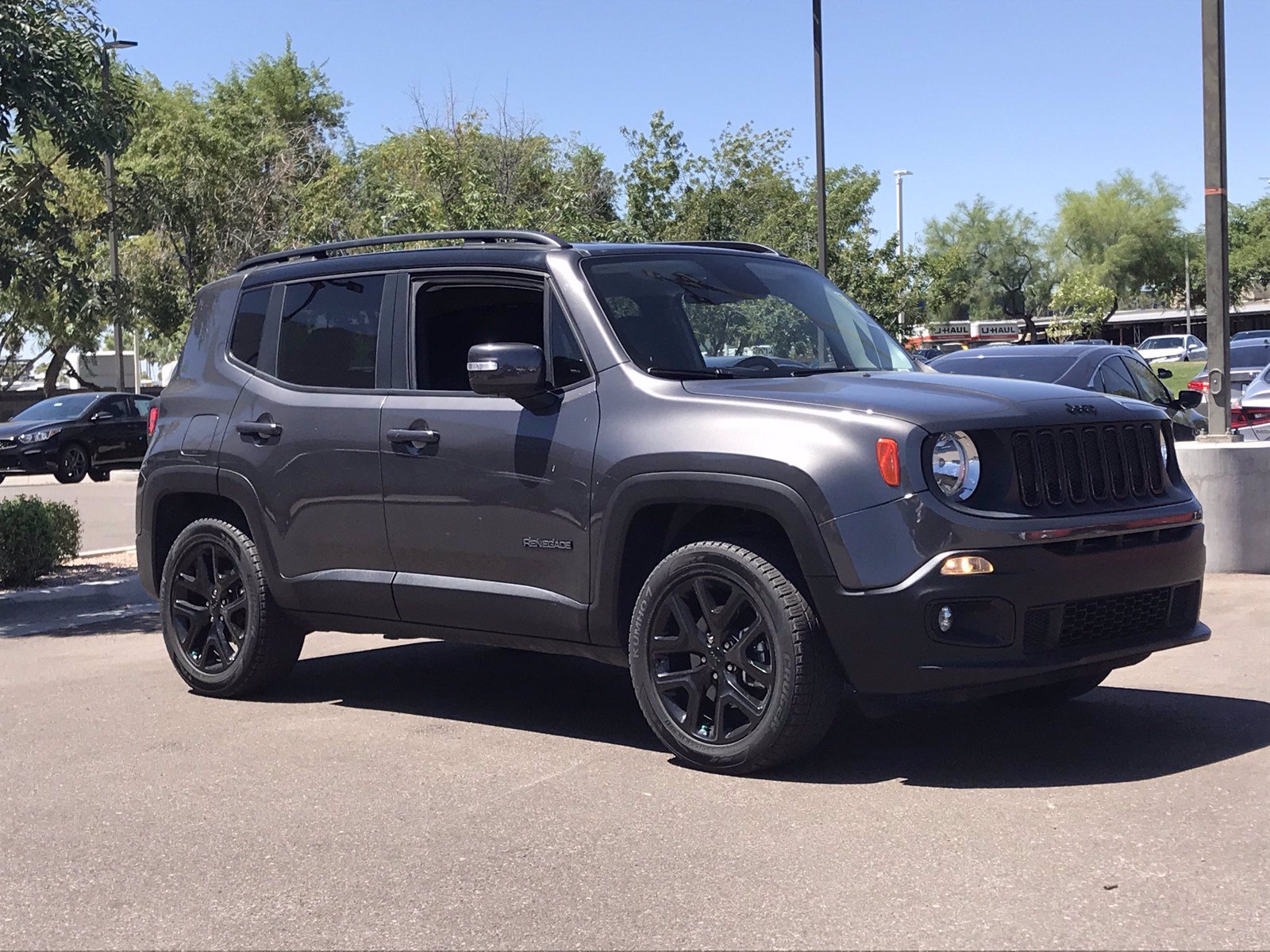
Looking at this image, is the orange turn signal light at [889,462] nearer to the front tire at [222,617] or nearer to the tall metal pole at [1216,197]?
the front tire at [222,617]

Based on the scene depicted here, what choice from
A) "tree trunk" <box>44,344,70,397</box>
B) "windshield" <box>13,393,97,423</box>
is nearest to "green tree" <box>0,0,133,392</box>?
"windshield" <box>13,393,97,423</box>

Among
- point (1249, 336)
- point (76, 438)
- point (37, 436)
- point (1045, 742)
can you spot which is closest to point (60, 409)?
point (76, 438)

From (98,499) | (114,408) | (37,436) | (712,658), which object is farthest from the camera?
(114,408)

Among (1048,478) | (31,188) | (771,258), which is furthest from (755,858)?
(31,188)

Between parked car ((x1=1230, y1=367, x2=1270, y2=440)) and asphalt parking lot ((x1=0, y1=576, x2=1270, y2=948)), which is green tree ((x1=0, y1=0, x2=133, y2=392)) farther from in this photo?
parked car ((x1=1230, y1=367, x2=1270, y2=440))

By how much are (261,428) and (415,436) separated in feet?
3.28

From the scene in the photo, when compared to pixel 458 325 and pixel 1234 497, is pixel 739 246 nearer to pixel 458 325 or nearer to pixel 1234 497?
pixel 458 325

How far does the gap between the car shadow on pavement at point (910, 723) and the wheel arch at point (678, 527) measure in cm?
67

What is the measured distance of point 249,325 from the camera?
296 inches

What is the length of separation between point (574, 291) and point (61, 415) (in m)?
21.6

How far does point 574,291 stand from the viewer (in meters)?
6.23

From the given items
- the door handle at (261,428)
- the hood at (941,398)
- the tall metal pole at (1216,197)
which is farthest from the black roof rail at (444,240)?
the tall metal pole at (1216,197)

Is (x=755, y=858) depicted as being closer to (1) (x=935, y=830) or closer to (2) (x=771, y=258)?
(1) (x=935, y=830)

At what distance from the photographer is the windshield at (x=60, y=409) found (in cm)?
2595
